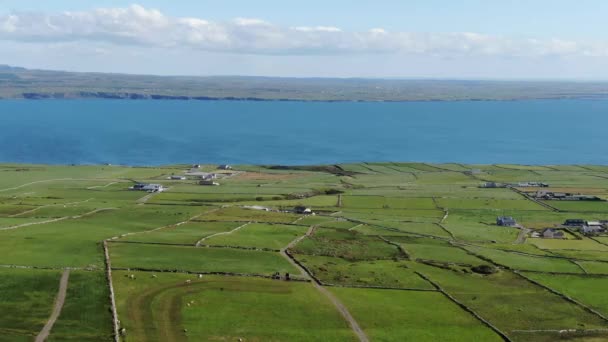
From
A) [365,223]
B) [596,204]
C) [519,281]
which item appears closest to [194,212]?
Answer: [365,223]

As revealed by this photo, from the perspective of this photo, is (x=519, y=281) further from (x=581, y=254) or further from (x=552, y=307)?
(x=581, y=254)

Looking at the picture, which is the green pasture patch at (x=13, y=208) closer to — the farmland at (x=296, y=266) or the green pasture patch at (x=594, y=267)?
the farmland at (x=296, y=266)

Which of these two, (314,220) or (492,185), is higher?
(314,220)

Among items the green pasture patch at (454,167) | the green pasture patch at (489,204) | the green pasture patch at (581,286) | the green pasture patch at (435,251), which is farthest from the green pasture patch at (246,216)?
the green pasture patch at (454,167)

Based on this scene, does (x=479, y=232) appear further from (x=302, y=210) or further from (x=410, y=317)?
(x=410, y=317)

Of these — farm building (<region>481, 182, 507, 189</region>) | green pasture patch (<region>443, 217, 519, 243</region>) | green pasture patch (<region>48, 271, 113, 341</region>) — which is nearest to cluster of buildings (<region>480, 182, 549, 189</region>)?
farm building (<region>481, 182, 507, 189</region>)

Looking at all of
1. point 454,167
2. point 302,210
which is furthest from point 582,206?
point 454,167

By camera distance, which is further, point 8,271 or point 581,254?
point 581,254
